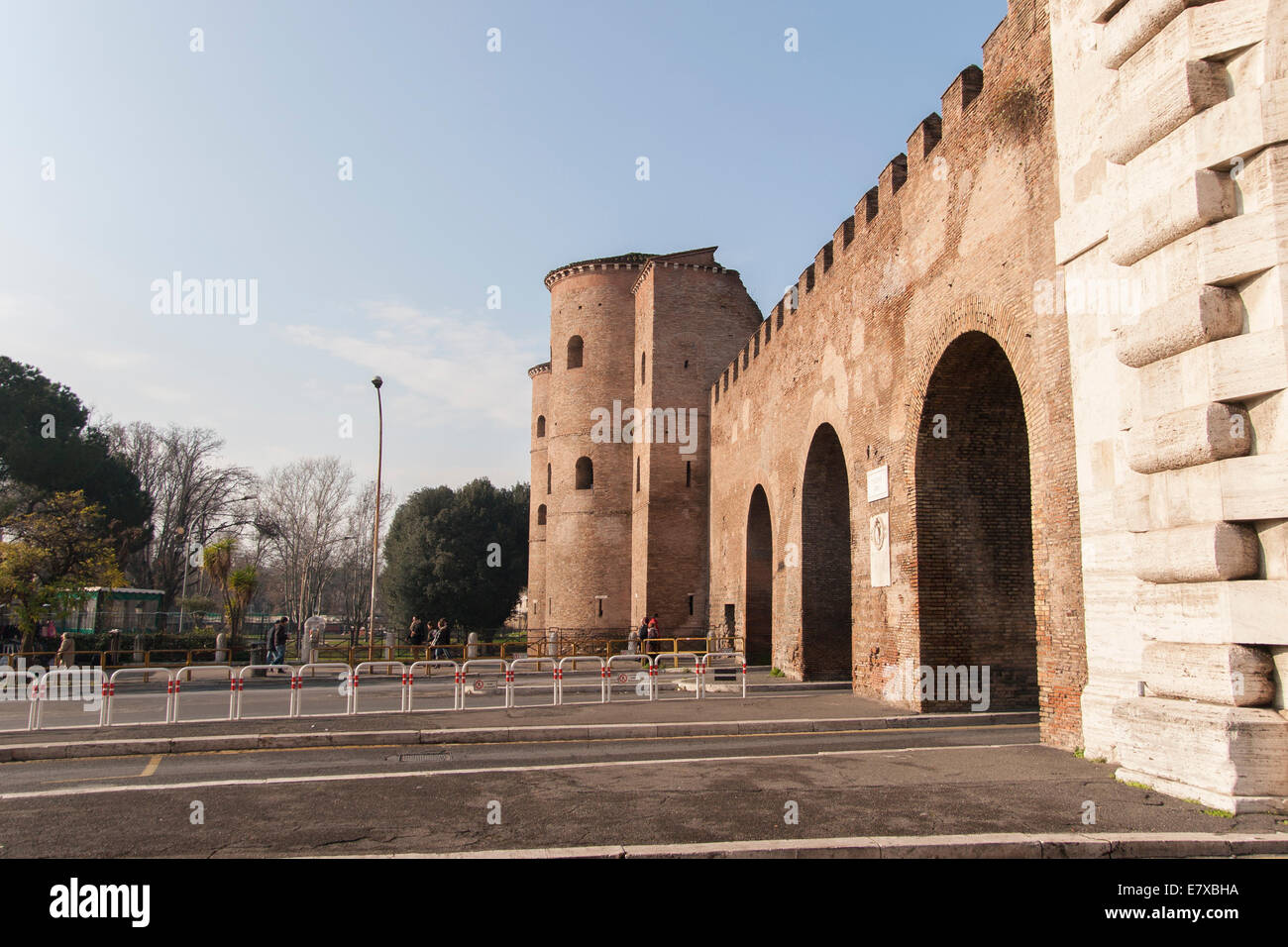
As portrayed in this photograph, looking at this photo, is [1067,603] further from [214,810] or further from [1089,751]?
[214,810]

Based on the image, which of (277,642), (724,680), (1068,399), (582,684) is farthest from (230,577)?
(1068,399)

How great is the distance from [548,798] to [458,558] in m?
40.2

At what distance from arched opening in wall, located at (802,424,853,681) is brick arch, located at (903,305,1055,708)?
5.37 meters

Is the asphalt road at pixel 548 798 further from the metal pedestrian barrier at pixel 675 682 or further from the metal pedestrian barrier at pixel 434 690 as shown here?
the metal pedestrian barrier at pixel 675 682

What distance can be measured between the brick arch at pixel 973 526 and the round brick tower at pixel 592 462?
2171 cm

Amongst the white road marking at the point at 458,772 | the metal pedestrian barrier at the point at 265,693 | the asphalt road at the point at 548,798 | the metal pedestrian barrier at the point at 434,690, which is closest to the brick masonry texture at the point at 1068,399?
the asphalt road at the point at 548,798

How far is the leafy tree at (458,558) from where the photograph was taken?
4472cm

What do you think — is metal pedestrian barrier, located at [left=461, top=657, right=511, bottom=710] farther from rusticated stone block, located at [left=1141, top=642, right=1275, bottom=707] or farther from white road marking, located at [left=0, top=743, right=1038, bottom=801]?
rusticated stone block, located at [left=1141, top=642, right=1275, bottom=707]

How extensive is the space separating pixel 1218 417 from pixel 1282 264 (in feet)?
3.44

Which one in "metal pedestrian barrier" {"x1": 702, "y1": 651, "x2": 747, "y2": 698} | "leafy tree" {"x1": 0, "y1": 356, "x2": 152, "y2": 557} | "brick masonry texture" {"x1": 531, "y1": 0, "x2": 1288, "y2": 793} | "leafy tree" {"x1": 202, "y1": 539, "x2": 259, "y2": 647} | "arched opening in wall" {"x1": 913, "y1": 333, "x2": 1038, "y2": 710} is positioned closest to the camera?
"brick masonry texture" {"x1": 531, "y1": 0, "x2": 1288, "y2": 793}

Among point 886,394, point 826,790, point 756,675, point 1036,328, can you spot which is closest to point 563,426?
point 756,675

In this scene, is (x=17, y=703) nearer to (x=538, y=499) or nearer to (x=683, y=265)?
(x=683, y=265)

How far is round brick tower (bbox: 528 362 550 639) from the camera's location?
41.1m

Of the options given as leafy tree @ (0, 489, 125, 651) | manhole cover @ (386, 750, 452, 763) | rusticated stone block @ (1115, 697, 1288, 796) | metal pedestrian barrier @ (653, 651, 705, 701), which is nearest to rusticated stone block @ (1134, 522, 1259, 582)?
rusticated stone block @ (1115, 697, 1288, 796)
